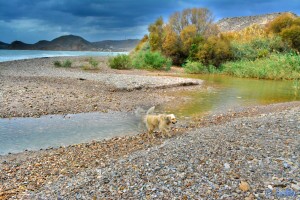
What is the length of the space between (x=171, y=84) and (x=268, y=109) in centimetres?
800

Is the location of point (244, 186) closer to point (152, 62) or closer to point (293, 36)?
point (152, 62)

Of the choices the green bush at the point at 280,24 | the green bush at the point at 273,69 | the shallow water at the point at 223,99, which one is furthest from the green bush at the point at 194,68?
the green bush at the point at 280,24

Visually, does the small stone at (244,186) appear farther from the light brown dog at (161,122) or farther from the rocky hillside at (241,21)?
the rocky hillside at (241,21)

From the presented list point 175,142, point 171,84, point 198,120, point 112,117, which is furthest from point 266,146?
point 171,84

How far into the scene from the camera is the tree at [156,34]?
38.7 metres

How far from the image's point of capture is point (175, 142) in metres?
7.25

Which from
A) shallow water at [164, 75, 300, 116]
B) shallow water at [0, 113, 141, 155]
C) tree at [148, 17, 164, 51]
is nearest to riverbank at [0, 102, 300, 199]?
shallow water at [0, 113, 141, 155]

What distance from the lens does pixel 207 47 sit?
110 feet

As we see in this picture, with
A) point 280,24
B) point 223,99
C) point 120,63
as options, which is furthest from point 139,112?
point 280,24

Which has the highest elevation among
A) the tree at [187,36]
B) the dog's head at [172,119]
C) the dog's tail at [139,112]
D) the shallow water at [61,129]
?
the tree at [187,36]

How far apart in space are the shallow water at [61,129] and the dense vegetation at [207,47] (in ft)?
65.7

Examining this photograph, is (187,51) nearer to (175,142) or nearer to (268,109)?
(268,109)

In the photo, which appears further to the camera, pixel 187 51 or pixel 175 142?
pixel 187 51

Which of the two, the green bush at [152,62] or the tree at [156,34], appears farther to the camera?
the tree at [156,34]
